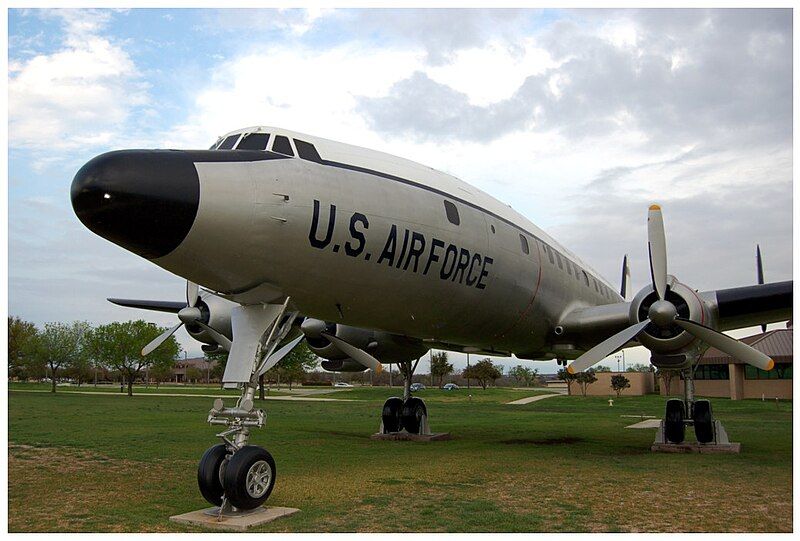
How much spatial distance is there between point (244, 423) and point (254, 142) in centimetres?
358

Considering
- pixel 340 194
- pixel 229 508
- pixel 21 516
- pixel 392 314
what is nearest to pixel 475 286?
pixel 392 314

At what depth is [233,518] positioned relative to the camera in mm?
7211

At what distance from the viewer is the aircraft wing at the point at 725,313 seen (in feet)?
39.9

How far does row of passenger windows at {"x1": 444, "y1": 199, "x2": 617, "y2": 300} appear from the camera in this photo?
413 inches

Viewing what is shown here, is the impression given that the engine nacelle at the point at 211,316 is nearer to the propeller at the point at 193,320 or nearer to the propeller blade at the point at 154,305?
the propeller at the point at 193,320

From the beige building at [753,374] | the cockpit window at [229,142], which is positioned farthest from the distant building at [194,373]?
the cockpit window at [229,142]

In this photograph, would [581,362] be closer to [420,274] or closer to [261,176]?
[420,274]

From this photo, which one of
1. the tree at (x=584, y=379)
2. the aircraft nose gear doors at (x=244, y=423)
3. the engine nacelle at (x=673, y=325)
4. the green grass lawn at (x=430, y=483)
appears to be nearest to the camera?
the green grass lawn at (x=430, y=483)

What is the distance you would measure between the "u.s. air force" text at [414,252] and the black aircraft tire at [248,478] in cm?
261

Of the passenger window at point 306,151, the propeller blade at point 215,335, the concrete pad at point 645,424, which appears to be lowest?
the concrete pad at point 645,424

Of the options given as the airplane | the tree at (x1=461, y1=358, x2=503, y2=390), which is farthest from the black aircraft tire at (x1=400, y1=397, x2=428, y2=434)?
the tree at (x1=461, y1=358, x2=503, y2=390)

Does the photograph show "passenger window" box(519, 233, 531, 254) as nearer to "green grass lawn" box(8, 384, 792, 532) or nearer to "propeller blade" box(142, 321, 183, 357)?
"green grass lawn" box(8, 384, 792, 532)

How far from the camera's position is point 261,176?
7887 millimetres

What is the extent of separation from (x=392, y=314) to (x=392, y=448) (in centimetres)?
548
